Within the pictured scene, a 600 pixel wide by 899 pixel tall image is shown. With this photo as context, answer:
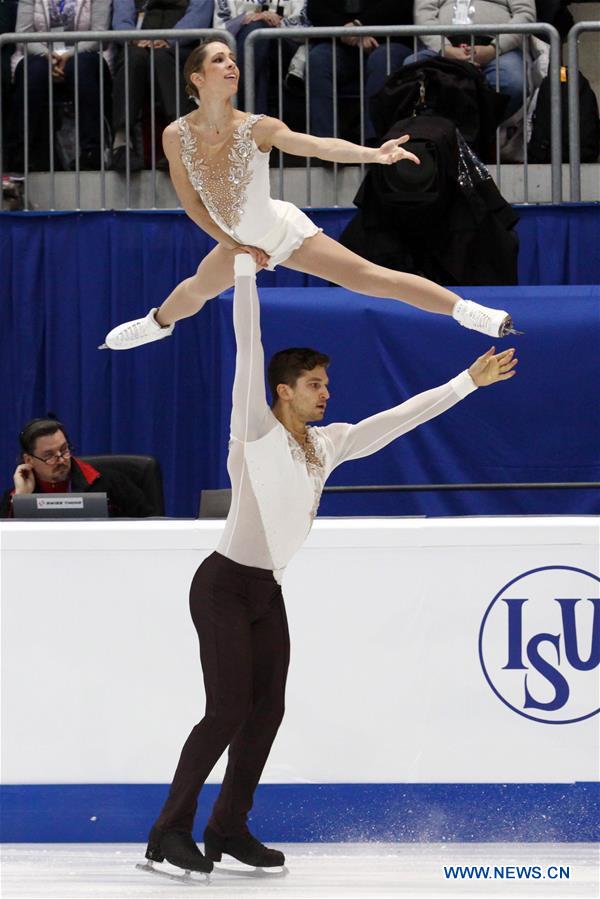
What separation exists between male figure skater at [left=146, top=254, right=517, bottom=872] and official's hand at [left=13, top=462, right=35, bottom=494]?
191 centimetres

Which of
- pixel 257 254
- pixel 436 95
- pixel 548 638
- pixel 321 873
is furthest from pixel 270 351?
pixel 321 873

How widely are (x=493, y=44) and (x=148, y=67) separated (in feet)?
5.31

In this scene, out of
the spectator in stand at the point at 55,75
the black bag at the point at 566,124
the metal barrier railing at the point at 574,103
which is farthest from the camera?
the spectator in stand at the point at 55,75

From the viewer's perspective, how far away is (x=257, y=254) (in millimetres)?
3680

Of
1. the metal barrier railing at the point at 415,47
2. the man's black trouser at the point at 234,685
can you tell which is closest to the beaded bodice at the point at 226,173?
the man's black trouser at the point at 234,685

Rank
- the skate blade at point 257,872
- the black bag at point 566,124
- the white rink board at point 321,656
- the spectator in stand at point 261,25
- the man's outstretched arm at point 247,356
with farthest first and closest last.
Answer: the spectator in stand at point 261,25 → the black bag at point 566,124 → the white rink board at point 321,656 → the skate blade at point 257,872 → the man's outstretched arm at point 247,356

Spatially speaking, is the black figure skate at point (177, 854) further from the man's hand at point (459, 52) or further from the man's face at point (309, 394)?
the man's hand at point (459, 52)

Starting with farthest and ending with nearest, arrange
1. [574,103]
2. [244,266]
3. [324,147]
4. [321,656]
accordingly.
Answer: [574,103] < [321,656] < [244,266] < [324,147]

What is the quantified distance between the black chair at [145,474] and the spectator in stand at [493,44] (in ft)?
7.53

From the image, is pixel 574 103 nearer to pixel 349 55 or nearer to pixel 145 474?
pixel 349 55

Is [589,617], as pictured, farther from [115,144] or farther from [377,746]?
[115,144]

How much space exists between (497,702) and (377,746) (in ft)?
1.21

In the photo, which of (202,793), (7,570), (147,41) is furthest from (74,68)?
(202,793)

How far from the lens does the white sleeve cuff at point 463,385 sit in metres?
3.87
